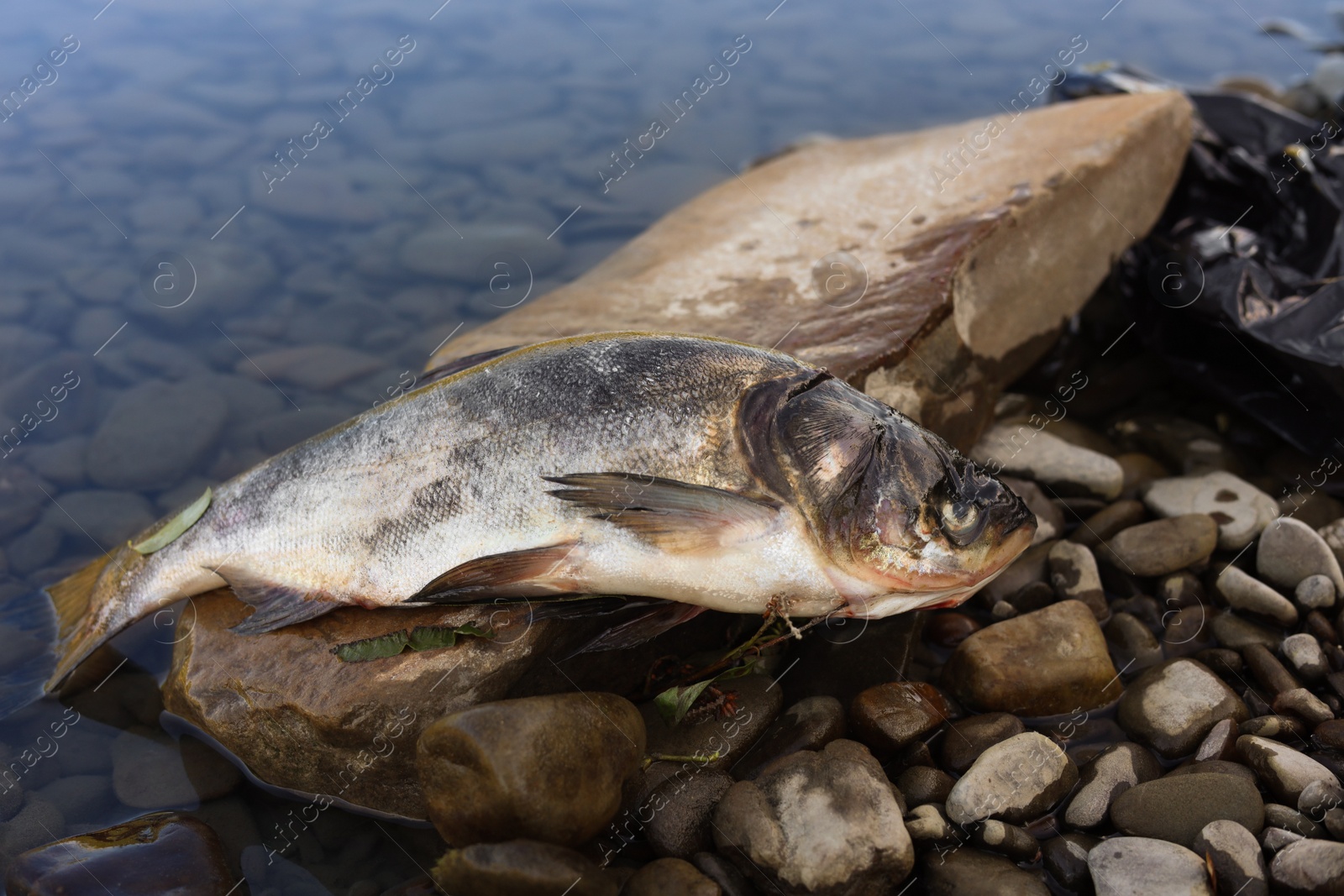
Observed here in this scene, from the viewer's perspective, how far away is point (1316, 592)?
4.11 meters

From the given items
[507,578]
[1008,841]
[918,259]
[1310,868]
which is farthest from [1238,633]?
[507,578]

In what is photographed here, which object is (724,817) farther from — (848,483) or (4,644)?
(4,644)

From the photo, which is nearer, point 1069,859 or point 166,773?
point 1069,859

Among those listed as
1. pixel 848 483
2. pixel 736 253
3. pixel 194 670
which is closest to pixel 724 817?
pixel 848 483

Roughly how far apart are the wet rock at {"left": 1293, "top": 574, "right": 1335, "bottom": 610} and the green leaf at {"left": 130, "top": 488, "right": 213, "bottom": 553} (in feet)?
15.6

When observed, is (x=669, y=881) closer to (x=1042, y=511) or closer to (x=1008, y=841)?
(x=1008, y=841)

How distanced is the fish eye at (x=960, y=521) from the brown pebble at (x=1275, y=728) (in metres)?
1.42

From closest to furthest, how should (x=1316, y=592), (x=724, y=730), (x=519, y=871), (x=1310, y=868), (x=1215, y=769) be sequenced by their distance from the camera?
(x=519, y=871) < (x=1310, y=868) < (x=1215, y=769) < (x=724, y=730) < (x=1316, y=592)

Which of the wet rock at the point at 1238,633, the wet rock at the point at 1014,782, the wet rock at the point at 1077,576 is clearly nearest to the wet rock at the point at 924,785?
the wet rock at the point at 1014,782

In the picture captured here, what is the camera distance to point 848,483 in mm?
3289

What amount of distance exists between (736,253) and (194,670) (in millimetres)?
3626

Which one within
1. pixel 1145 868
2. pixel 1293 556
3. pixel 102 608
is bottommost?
pixel 1293 556

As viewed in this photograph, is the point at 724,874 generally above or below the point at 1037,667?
above

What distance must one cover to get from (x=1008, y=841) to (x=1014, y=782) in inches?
8.2
